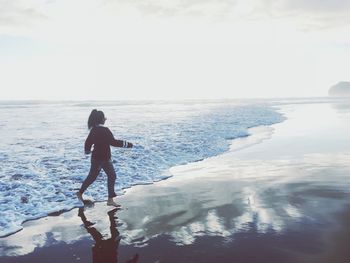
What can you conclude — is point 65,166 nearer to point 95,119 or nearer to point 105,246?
point 95,119

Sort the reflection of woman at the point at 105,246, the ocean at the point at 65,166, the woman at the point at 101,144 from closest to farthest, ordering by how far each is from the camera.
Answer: the reflection of woman at the point at 105,246, the woman at the point at 101,144, the ocean at the point at 65,166

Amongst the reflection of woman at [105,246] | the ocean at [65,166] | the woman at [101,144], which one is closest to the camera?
the reflection of woman at [105,246]

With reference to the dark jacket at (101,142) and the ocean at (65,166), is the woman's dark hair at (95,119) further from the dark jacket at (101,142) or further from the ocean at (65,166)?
the ocean at (65,166)

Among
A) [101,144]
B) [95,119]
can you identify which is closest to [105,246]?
[101,144]

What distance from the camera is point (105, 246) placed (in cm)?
596

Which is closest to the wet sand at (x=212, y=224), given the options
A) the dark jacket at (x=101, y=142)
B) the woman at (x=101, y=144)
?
the woman at (x=101, y=144)

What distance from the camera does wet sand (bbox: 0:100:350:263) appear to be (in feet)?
18.1

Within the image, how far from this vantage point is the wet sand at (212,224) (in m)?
5.53

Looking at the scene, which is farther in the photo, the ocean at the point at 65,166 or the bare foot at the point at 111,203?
the ocean at the point at 65,166

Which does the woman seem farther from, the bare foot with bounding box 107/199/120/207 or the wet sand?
the wet sand

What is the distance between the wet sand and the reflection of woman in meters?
0.01

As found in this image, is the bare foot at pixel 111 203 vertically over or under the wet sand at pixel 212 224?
under

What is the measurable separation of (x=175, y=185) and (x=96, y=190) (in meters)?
2.12

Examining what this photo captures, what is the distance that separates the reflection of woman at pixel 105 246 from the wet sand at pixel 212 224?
0.05 feet
